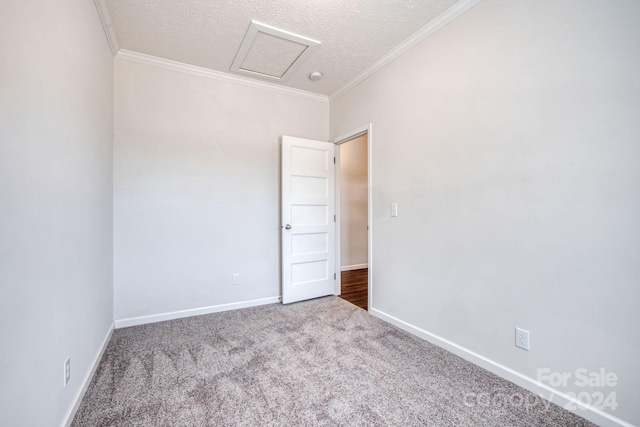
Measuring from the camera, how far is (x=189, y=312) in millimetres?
2967

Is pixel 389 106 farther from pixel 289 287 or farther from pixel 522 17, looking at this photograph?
pixel 289 287

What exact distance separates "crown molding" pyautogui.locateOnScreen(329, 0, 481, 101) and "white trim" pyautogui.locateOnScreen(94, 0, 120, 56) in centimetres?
233

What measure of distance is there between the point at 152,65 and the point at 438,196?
10.1 ft

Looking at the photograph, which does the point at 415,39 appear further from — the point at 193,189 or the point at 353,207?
the point at 353,207

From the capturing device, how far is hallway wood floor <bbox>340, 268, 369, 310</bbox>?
354 centimetres

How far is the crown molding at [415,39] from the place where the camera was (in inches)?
82.1

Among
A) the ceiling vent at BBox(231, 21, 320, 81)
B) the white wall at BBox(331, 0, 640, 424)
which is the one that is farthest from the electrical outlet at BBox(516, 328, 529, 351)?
the ceiling vent at BBox(231, 21, 320, 81)

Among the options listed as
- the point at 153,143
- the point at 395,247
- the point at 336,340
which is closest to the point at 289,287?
the point at 336,340

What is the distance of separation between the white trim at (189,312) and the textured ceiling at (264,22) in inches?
103

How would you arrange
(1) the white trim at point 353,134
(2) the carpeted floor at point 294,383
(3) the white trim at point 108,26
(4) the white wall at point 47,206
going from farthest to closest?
(1) the white trim at point 353,134 → (3) the white trim at point 108,26 → (2) the carpeted floor at point 294,383 → (4) the white wall at point 47,206

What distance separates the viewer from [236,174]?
321 cm

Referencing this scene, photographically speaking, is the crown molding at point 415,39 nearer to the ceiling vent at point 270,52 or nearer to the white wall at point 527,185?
the white wall at point 527,185

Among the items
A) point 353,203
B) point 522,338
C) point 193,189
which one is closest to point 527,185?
point 522,338

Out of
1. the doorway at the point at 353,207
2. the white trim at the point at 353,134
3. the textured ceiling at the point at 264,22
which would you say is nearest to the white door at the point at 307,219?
the white trim at the point at 353,134
